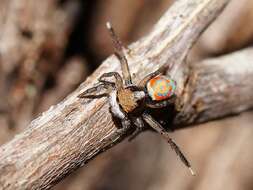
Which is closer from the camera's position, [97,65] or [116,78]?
[116,78]

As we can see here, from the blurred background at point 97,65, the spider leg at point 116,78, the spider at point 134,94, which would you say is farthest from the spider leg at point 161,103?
the blurred background at point 97,65

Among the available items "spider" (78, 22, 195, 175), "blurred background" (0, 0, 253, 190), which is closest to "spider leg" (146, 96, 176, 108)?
"spider" (78, 22, 195, 175)

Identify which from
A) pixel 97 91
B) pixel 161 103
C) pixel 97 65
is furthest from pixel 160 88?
pixel 97 65

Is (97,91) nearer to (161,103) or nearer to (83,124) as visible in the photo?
(83,124)

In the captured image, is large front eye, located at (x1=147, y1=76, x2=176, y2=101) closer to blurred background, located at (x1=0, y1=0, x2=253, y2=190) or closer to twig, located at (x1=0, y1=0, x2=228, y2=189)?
twig, located at (x1=0, y1=0, x2=228, y2=189)

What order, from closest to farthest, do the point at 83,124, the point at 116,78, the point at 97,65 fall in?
the point at 83,124 → the point at 116,78 → the point at 97,65

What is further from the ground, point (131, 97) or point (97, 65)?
point (97, 65)

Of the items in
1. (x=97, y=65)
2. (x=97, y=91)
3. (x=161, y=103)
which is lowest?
(x=161, y=103)
